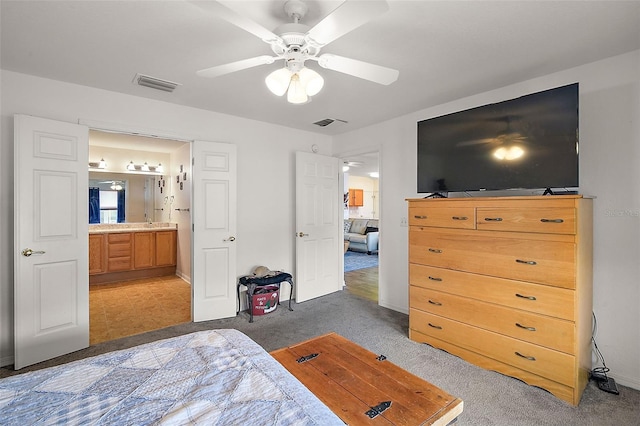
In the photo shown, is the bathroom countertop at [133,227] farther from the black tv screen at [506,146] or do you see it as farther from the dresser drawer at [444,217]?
the black tv screen at [506,146]

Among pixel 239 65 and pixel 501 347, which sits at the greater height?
pixel 239 65

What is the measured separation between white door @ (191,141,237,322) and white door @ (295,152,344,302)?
938mm

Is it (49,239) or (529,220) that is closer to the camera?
(529,220)

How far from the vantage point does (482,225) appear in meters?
2.39

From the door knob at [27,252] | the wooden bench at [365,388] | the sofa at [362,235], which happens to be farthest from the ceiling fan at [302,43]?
the sofa at [362,235]

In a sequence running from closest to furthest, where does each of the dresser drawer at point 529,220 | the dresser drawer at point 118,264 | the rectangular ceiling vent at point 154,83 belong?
the dresser drawer at point 529,220 < the rectangular ceiling vent at point 154,83 < the dresser drawer at point 118,264

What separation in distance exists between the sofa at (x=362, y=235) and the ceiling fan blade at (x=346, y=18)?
6824mm

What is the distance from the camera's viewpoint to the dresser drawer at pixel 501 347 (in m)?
2.01

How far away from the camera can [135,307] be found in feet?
12.7

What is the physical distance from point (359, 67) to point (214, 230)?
8.40 ft

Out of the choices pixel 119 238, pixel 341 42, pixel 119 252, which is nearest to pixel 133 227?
pixel 119 238

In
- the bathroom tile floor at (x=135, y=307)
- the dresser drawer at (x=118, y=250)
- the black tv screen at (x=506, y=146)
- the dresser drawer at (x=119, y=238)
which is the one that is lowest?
the bathroom tile floor at (x=135, y=307)

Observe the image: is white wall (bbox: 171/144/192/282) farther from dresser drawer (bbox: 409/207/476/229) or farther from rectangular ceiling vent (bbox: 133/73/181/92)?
dresser drawer (bbox: 409/207/476/229)

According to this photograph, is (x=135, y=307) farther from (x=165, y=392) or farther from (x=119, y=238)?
(x=165, y=392)
